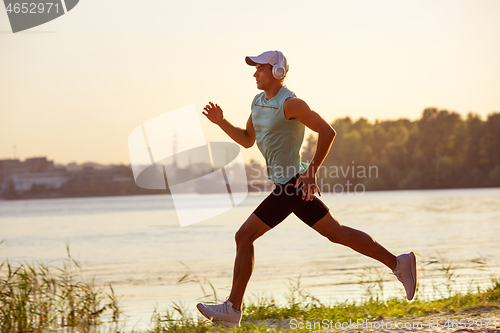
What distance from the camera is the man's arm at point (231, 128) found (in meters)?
4.82

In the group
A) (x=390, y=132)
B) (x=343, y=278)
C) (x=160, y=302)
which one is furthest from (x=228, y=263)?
(x=390, y=132)

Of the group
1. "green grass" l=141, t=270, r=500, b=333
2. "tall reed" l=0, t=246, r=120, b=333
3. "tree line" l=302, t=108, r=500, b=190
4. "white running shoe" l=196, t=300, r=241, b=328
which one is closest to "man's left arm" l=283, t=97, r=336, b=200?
"white running shoe" l=196, t=300, r=241, b=328

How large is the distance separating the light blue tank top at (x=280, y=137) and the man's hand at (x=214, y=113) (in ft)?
2.06

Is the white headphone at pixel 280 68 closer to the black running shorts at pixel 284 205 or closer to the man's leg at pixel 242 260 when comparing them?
the black running shorts at pixel 284 205

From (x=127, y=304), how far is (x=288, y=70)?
547cm

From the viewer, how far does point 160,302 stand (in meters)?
8.73

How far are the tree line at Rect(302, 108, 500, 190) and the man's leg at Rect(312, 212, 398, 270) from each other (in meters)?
67.6

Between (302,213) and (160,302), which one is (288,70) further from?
(160,302)

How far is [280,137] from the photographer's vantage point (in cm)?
431

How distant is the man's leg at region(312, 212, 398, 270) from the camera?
14.5ft

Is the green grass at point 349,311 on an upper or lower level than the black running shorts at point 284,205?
lower

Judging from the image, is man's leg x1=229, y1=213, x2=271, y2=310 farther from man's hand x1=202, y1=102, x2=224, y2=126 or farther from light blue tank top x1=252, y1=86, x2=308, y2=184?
man's hand x1=202, y1=102, x2=224, y2=126

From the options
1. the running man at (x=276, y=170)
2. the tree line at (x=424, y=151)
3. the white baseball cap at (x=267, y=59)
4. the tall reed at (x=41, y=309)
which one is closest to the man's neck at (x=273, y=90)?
the running man at (x=276, y=170)

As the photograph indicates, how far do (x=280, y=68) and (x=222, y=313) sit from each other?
2.01 meters
